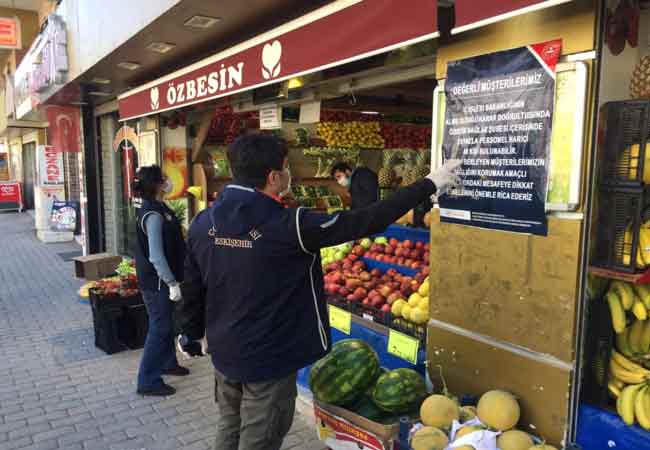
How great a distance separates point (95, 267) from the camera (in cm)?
806

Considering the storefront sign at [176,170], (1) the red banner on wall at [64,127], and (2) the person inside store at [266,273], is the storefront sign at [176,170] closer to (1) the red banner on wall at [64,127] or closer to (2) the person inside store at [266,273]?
(1) the red banner on wall at [64,127]

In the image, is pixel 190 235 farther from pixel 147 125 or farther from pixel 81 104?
pixel 81 104

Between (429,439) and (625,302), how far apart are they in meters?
1.18

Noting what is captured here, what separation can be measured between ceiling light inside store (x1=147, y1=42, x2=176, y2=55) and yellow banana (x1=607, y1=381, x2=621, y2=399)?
5.39 m

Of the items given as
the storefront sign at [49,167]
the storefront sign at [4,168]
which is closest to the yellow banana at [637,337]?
the storefront sign at [49,167]

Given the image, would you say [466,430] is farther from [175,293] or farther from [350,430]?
[175,293]

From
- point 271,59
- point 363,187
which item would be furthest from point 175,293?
point 363,187

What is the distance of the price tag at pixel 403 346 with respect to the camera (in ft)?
11.2

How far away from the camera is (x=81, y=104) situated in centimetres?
1082

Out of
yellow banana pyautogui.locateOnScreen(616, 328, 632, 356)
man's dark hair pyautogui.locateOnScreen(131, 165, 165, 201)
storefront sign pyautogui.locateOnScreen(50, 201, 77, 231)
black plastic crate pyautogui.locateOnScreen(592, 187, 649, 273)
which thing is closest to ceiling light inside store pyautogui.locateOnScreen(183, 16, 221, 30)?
man's dark hair pyautogui.locateOnScreen(131, 165, 165, 201)

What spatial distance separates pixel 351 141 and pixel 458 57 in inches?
240

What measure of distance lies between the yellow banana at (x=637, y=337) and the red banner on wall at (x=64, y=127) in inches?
427

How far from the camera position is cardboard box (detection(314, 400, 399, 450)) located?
2.68 metres

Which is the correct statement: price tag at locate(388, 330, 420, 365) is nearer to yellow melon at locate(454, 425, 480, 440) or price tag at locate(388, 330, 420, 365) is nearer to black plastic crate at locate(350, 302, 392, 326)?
black plastic crate at locate(350, 302, 392, 326)
